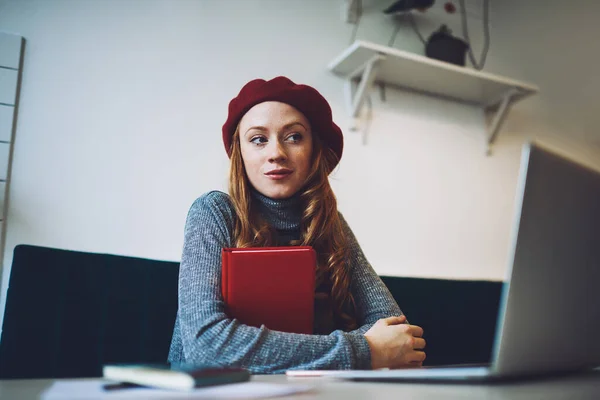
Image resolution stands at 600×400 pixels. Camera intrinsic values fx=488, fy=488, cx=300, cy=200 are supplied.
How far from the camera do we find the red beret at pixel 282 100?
112 cm

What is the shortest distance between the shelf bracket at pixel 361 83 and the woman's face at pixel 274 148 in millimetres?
775

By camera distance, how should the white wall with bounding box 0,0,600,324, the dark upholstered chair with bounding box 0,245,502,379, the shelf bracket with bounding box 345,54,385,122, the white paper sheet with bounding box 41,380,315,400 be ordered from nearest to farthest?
the white paper sheet with bounding box 41,380,315,400, the dark upholstered chair with bounding box 0,245,502,379, the white wall with bounding box 0,0,600,324, the shelf bracket with bounding box 345,54,385,122

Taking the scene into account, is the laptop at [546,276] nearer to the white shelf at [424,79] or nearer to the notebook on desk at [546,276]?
the notebook on desk at [546,276]

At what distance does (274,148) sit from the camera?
110 centimetres

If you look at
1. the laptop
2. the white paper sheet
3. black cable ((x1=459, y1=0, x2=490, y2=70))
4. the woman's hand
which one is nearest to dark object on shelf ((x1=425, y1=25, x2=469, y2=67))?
black cable ((x1=459, y1=0, x2=490, y2=70))

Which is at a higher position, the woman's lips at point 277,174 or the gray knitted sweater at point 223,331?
the woman's lips at point 277,174

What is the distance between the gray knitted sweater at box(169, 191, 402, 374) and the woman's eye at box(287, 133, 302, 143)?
20 cm

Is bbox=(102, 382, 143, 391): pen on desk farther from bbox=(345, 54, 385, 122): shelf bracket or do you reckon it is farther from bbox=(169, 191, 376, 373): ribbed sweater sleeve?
bbox=(345, 54, 385, 122): shelf bracket

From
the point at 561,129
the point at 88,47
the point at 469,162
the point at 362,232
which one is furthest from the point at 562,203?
the point at 561,129

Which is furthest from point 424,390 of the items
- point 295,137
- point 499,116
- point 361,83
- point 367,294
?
point 499,116

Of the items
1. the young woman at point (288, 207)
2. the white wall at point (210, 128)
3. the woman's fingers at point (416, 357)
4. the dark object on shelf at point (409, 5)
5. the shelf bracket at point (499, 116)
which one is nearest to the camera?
the woman's fingers at point (416, 357)

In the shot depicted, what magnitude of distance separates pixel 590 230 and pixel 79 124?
4.75 ft

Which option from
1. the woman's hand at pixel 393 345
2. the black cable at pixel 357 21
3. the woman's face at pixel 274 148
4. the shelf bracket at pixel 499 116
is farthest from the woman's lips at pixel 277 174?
the shelf bracket at pixel 499 116

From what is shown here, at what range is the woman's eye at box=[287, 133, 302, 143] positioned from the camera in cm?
114
